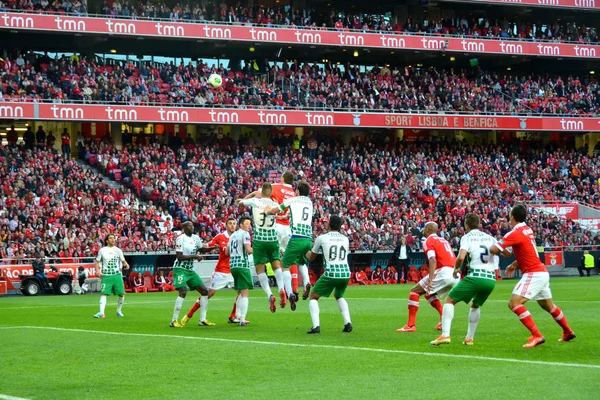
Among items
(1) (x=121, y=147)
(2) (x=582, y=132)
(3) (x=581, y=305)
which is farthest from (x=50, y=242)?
(2) (x=582, y=132)

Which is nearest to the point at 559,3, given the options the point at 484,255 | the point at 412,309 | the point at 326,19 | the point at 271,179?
the point at 326,19

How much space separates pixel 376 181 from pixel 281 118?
665 centimetres

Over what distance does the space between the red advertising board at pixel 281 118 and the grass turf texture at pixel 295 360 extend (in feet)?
93.9

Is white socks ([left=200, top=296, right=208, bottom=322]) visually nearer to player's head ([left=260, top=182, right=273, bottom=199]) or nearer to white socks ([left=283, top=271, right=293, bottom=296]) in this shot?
white socks ([left=283, top=271, right=293, bottom=296])

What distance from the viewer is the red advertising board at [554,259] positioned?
47.4 m

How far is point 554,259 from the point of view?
47.5 meters

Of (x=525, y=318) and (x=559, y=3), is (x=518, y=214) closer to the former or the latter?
(x=525, y=318)

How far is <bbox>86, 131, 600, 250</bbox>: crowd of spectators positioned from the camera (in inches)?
1828

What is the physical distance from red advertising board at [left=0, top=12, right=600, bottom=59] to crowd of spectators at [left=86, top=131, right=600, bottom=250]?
6.05 meters

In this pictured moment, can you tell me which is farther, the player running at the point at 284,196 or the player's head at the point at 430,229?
the player running at the point at 284,196

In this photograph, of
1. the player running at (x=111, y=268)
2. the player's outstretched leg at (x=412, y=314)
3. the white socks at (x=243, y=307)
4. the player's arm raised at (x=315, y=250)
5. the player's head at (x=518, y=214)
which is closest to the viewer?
the player's head at (x=518, y=214)

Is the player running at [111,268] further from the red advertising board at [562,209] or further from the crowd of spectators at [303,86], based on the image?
the red advertising board at [562,209]

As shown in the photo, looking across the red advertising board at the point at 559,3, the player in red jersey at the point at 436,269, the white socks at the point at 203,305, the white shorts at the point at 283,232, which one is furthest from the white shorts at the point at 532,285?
the red advertising board at the point at 559,3

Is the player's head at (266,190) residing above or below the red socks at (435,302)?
above
